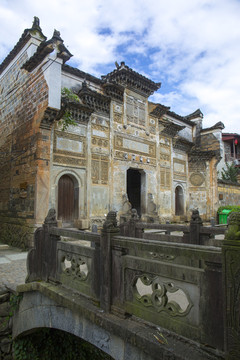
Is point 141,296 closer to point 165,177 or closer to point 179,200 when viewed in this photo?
point 165,177

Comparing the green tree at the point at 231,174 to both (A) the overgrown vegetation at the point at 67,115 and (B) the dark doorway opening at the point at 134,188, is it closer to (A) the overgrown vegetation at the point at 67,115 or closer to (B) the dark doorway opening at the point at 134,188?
(B) the dark doorway opening at the point at 134,188

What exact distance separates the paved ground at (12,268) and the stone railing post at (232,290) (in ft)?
14.0

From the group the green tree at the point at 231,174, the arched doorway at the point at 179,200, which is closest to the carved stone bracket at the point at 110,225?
the arched doorway at the point at 179,200

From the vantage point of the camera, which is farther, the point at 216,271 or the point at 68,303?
the point at 68,303

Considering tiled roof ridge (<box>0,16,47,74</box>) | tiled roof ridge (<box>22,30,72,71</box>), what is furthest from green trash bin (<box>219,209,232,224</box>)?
tiled roof ridge (<box>0,16,47,74</box>)

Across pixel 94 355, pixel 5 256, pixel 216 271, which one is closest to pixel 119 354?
pixel 216 271

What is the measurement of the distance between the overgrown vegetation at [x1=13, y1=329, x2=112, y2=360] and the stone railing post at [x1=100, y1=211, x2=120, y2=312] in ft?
9.51

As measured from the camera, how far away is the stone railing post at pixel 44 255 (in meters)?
4.20

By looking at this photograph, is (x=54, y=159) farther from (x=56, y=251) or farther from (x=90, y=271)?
(x=90, y=271)

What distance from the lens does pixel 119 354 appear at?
2.71 meters

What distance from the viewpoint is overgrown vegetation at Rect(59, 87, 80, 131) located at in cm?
1051

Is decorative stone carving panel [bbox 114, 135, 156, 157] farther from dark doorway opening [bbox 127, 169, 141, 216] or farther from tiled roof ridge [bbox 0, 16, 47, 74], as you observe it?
tiled roof ridge [bbox 0, 16, 47, 74]

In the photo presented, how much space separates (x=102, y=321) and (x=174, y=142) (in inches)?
582

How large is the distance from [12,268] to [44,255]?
2.67m
